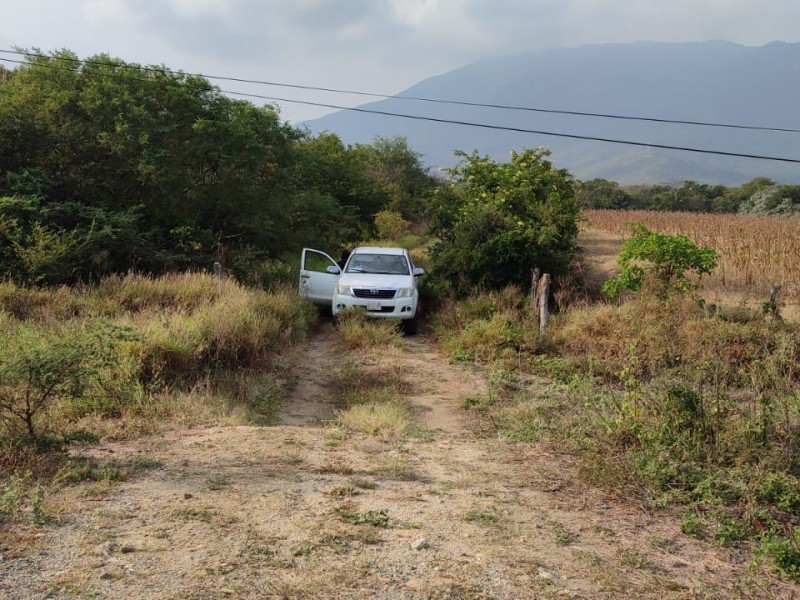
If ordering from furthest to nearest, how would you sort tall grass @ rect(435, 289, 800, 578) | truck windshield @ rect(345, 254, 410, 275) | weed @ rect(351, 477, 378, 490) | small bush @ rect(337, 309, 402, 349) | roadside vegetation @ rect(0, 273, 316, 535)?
truck windshield @ rect(345, 254, 410, 275) → small bush @ rect(337, 309, 402, 349) → roadside vegetation @ rect(0, 273, 316, 535) → weed @ rect(351, 477, 378, 490) → tall grass @ rect(435, 289, 800, 578)

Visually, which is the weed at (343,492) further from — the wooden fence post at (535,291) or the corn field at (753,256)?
the corn field at (753,256)

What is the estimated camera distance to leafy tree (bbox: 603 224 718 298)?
12477mm

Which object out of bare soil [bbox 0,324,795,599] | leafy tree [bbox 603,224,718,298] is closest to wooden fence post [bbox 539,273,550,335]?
leafy tree [bbox 603,224,718,298]

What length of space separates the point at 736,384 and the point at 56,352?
7.94m

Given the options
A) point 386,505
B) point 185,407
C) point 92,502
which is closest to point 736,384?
point 386,505

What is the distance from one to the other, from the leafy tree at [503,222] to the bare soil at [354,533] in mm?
8605

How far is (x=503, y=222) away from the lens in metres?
15.2

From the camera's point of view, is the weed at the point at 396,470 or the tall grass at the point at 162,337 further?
the tall grass at the point at 162,337

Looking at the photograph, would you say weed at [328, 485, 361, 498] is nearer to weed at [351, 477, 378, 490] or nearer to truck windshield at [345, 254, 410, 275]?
weed at [351, 477, 378, 490]

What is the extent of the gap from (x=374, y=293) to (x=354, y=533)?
29.7 feet

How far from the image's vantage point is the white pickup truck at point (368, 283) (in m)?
12.8

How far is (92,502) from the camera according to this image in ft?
13.9

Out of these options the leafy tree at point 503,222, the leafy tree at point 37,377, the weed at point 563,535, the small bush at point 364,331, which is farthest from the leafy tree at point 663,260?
the leafy tree at point 37,377

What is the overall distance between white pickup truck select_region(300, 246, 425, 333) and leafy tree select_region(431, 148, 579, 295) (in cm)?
144
